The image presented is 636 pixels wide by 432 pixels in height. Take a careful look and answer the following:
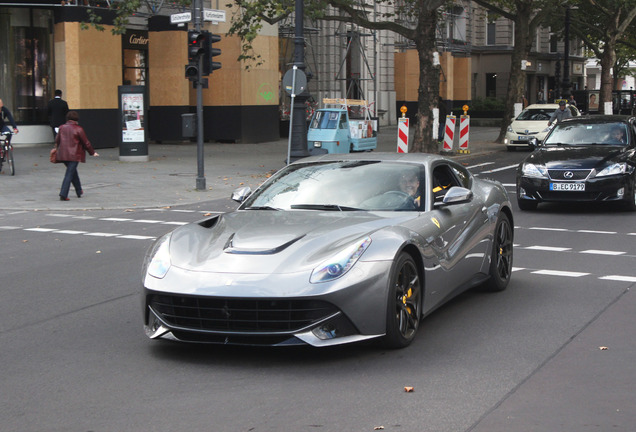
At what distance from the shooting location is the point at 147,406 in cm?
523

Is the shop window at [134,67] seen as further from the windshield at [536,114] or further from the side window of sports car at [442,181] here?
the side window of sports car at [442,181]

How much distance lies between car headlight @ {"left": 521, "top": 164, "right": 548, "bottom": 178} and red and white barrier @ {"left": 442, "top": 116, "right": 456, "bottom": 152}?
48.5ft

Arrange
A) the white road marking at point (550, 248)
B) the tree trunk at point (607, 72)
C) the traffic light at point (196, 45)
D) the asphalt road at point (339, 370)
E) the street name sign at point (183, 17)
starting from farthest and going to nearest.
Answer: the tree trunk at point (607, 72) → the street name sign at point (183, 17) → the traffic light at point (196, 45) → the white road marking at point (550, 248) → the asphalt road at point (339, 370)

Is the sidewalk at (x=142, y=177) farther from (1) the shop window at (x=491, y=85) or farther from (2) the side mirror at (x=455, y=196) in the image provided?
(1) the shop window at (x=491, y=85)

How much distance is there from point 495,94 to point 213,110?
123 ft

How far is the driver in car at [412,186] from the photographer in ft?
24.2

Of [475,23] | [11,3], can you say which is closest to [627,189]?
[11,3]

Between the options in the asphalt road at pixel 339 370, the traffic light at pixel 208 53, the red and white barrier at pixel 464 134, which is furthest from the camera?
the red and white barrier at pixel 464 134

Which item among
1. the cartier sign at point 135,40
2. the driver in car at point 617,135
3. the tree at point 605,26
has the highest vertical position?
the tree at point 605,26

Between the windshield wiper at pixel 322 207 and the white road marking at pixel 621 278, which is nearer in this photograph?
the windshield wiper at pixel 322 207

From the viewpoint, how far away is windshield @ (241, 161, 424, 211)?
727 centimetres

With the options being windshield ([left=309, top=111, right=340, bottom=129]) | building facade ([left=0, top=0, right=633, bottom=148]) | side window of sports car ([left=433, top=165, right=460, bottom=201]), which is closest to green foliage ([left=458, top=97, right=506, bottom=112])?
building facade ([left=0, top=0, right=633, bottom=148])

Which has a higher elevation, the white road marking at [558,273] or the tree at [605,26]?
the tree at [605,26]

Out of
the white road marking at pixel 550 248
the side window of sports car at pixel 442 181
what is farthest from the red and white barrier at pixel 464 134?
the side window of sports car at pixel 442 181
